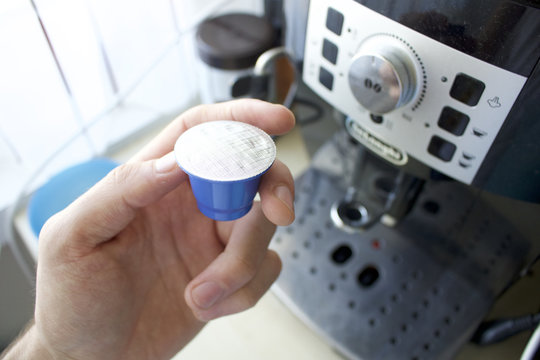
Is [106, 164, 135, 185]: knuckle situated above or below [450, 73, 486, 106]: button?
below

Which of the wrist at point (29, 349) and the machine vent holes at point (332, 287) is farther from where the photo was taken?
the machine vent holes at point (332, 287)

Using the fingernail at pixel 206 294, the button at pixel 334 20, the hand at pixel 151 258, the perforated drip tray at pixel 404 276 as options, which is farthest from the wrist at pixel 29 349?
the button at pixel 334 20

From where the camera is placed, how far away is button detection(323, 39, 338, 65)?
1.09 ft

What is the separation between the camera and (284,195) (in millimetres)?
299

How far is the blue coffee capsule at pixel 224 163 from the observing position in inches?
9.4

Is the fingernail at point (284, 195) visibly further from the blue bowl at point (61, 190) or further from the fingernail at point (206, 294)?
the blue bowl at point (61, 190)

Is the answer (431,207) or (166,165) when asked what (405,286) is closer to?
(431,207)

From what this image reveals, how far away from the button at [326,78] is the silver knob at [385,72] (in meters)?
0.05

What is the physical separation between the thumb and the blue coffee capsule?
33 mm

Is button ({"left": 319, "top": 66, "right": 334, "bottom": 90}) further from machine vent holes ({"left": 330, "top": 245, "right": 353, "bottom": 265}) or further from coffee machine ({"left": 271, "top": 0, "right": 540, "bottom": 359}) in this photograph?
machine vent holes ({"left": 330, "top": 245, "right": 353, "bottom": 265})

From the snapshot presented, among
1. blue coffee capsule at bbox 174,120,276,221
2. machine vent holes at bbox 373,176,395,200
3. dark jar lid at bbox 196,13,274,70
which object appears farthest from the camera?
dark jar lid at bbox 196,13,274,70

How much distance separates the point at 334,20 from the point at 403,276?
11.2 inches

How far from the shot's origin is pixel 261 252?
37 cm

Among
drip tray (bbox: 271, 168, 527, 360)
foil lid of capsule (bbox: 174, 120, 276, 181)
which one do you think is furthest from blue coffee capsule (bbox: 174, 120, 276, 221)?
drip tray (bbox: 271, 168, 527, 360)
